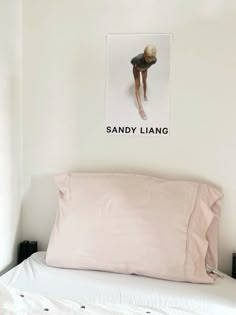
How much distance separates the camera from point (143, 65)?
7.66 feet

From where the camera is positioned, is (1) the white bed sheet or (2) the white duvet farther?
(1) the white bed sheet

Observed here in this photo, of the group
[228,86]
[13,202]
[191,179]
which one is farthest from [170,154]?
[13,202]

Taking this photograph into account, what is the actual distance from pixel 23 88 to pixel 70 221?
34.2 inches

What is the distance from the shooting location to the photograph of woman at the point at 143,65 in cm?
231

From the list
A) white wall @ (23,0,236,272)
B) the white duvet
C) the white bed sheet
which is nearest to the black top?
white wall @ (23,0,236,272)

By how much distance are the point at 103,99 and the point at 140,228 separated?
79 cm

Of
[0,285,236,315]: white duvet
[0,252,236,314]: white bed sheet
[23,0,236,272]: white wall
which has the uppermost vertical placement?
[23,0,236,272]: white wall

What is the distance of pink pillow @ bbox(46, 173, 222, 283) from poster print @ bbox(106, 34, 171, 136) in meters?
0.32

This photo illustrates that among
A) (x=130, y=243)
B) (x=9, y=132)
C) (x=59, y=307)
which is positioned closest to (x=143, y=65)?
(x=9, y=132)

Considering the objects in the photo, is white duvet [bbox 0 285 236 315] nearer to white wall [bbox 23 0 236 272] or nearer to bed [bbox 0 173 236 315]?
bed [bbox 0 173 236 315]

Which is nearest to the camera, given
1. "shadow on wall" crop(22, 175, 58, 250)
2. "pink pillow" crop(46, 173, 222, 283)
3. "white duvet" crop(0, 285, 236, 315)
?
"white duvet" crop(0, 285, 236, 315)

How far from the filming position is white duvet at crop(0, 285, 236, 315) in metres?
1.58

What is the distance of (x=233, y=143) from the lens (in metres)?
2.25

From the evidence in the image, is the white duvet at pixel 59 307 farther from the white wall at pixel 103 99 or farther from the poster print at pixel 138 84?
the poster print at pixel 138 84
